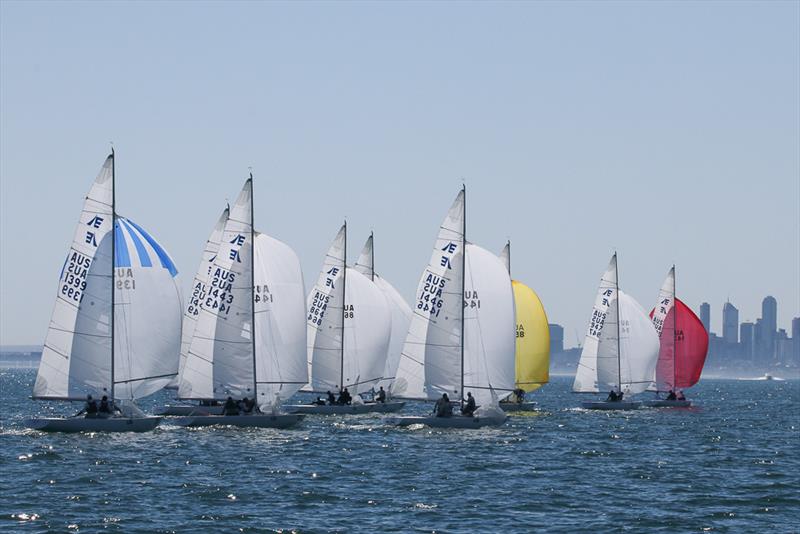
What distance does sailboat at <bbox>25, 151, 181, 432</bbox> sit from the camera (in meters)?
49.1

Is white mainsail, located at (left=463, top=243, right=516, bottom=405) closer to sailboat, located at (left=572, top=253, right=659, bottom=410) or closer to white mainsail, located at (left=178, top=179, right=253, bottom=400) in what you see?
white mainsail, located at (left=178, top=179, right=253, bottom=400)

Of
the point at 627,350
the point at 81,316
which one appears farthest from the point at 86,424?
the point at 627,350

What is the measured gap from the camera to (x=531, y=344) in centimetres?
7350

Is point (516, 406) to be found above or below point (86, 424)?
above

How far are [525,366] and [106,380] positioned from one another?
99.4 ft

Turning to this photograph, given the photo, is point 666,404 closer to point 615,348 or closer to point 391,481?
point 615,348

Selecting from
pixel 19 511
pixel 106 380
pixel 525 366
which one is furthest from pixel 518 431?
pixel 19 511

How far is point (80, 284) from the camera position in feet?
161

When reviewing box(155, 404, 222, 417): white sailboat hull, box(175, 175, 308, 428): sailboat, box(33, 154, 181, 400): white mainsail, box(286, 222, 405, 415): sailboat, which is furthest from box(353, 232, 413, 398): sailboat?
box(33, 154, 181, 400): white mainsail

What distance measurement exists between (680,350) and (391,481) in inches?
1976

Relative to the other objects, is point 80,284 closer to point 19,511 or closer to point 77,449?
point 77,449

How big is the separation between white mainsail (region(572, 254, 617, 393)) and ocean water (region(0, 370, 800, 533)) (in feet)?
63.3

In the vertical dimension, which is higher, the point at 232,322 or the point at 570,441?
the point at 232,322

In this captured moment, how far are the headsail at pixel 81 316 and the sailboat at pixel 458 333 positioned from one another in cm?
1299
